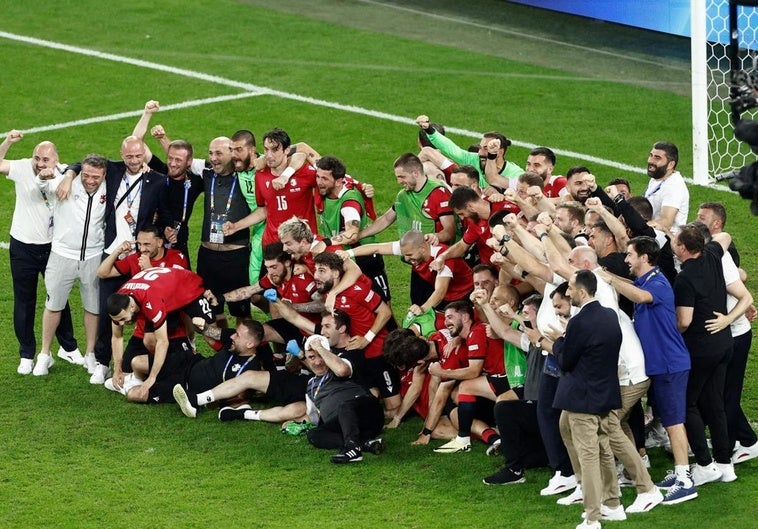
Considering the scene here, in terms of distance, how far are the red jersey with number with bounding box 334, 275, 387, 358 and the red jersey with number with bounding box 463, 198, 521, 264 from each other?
90 centimetres

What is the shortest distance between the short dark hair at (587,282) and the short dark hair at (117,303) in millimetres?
4119

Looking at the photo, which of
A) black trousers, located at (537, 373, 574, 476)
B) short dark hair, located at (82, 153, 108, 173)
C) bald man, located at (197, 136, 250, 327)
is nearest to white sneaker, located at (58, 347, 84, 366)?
bald man, located at (197, 136, 250, 327)

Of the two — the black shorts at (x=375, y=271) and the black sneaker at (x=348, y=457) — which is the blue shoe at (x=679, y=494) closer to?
the black sneaker at (x=348, y=457)

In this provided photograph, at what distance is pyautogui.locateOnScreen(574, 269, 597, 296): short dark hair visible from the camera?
8.79 meters

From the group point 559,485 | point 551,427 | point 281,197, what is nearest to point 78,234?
point 281,197

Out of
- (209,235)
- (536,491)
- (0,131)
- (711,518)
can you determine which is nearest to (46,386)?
(209,235)


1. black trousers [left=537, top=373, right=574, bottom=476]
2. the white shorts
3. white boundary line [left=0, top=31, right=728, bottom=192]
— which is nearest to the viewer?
black trousers [left=537, top=373, right=574, bottom=476]

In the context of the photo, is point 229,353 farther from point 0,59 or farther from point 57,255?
point 0,59

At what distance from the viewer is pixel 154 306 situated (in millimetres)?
11477

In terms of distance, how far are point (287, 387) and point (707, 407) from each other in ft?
11.4

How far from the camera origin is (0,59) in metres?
21.1

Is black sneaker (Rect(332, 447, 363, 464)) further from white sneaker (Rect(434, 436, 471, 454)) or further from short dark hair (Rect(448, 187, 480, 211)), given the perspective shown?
short dark hair (Rect(448, 187, 480, 211))

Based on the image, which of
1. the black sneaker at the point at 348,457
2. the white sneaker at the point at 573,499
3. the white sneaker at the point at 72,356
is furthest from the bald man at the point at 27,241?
the white sneaker at the point at 573,499

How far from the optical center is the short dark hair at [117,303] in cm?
1129
